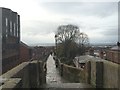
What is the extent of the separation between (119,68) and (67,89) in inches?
135

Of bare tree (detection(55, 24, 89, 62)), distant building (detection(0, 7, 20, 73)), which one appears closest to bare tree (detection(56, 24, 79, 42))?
bare tree (detection(55, 24, 89, 62))

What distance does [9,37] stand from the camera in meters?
39.4

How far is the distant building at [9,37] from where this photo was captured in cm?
3551

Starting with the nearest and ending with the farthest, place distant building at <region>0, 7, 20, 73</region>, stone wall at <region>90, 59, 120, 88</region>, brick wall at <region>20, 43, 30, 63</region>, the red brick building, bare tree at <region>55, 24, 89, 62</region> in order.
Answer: stone wall at <region>90, 59, 120, 88</region>, the red brick building, distant building at <region>0, 7, 20, 73</region>, bare tree at <region>55, 24, 89, 62</region>, brick wall at <region>20, 43, 30, 63</region>

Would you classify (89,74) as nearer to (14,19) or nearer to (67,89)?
(67,89)

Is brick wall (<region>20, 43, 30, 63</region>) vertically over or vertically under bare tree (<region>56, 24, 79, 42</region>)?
under

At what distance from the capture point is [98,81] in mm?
11430

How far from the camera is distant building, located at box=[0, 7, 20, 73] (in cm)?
3551

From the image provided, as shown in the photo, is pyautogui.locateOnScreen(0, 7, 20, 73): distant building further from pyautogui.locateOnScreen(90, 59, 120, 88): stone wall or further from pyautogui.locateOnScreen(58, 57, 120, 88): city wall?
pyautogui.locateOnScreen(90, 59, 120, 88): stone wall

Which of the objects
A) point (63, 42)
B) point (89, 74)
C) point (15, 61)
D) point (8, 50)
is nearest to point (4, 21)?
point (8, 50)

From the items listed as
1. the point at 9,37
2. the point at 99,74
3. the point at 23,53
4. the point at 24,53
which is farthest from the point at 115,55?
the point at 24,53

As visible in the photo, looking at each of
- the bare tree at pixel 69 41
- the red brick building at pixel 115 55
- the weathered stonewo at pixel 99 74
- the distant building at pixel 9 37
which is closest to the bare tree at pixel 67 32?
the bare tree at pixel 69 41

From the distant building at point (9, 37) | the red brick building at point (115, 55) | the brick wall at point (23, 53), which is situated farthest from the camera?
the brick wall at point (23, 53)

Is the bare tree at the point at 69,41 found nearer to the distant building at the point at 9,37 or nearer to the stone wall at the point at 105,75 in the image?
the distant building at the point at 9,37
